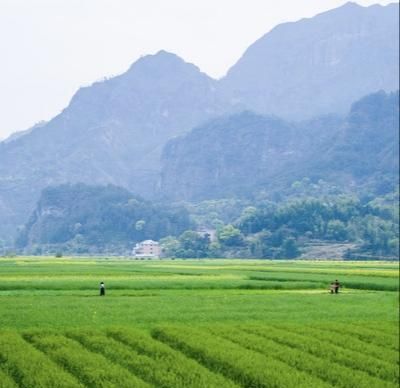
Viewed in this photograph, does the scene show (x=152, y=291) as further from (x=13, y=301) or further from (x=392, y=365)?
(x=392, y=365)

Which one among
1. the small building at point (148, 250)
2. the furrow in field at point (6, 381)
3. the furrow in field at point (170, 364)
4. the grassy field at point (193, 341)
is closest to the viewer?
the furrow in field at point (6, 381)

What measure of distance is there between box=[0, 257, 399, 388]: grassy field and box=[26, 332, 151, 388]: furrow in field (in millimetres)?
25

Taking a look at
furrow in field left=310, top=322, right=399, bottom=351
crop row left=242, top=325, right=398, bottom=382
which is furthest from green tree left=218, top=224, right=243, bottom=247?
crop row left=242, top=325, right=398, bottom=382

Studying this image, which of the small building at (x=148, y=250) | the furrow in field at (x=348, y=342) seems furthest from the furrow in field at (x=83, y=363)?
the small building at (x=148, y=250)

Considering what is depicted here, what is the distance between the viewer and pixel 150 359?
19.2m

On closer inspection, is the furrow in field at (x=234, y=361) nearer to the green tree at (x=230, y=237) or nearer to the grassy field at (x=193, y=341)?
the grassy field at (x=193, y=341)

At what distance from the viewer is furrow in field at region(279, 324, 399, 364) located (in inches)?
852

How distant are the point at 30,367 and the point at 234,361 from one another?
4.67m

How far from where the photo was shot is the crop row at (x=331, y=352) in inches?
770

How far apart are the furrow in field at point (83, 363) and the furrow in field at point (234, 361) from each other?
2.28 meters

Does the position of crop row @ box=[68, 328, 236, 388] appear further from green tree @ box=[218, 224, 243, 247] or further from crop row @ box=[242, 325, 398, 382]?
green tree @ box=[218, 224, 243, 247]

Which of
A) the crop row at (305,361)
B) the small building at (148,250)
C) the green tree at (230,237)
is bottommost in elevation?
the crop row at (305,361)

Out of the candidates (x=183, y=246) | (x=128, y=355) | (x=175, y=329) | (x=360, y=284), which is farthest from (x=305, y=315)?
(x=183, y=246)

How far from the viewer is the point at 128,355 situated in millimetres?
19516
